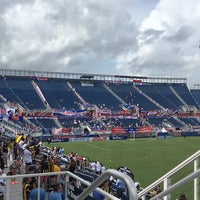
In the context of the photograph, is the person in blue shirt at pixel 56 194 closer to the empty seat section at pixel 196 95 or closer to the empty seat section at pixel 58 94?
the empty seat section at pixel 58 94

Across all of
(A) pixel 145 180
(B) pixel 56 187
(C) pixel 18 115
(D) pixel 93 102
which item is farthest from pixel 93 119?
(B) pixel 56 187

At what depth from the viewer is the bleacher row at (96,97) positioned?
58.4 m

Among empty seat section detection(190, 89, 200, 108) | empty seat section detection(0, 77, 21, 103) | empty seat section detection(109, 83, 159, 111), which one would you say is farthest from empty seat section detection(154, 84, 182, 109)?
empty seat section detection(0, 77, 21, 103)

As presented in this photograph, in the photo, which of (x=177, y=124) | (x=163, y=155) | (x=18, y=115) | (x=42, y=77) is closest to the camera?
(x=163, y=155)

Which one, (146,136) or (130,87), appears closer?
(146,136)

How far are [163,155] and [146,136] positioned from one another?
2087 centimetres

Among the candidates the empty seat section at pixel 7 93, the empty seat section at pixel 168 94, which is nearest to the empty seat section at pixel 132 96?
the empty seat section at pixel 168 94

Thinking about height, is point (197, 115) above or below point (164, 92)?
below

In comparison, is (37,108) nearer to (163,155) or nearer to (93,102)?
(93,102)

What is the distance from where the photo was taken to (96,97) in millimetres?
67562

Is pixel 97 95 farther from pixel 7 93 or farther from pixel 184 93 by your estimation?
pixel 184 93

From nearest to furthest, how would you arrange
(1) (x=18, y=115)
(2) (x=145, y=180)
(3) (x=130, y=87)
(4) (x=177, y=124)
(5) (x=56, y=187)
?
(5) (x=56, y=187) < (2) (x=145, y=180) < (1) (x=18, y=115) < (4) (x=177, y=124) < (3) (x=130, y=87)

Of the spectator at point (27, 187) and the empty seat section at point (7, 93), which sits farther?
the empty seat section at point (7, 93)

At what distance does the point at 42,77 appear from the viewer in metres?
68.5
